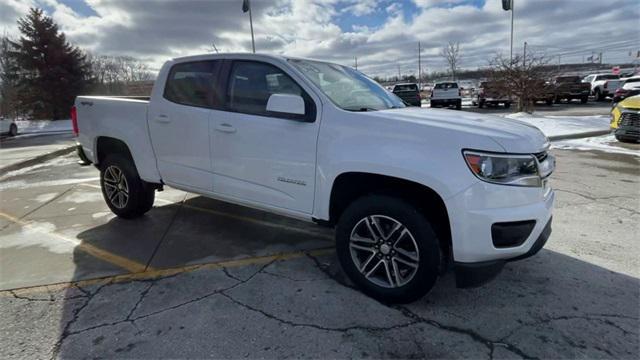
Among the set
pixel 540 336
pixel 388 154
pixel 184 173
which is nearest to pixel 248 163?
pixel 184 173

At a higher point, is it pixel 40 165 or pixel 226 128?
pixel 226 128

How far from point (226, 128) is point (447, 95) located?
22912 millimetres

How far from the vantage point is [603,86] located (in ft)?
89.2

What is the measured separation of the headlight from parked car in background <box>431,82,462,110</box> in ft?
75.9

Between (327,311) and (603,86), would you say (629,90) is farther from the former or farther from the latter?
(327,311)

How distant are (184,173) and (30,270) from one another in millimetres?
1715

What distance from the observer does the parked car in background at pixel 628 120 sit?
9.92 m

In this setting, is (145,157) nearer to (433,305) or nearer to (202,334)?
(202,334)

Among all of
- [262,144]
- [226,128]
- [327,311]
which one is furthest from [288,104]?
[327,311]

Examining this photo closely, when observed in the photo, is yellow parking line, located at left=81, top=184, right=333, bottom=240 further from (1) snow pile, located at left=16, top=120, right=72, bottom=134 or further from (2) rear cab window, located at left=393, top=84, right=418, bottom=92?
(1) snow pile, located at left=16, top=120, right=72, bottom=134

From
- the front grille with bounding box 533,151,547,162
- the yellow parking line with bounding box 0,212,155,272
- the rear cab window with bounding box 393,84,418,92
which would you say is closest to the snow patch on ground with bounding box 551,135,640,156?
the front grille with bounding box 533,151,547,162

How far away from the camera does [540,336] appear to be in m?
2.69

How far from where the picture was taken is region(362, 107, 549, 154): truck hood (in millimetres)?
2717

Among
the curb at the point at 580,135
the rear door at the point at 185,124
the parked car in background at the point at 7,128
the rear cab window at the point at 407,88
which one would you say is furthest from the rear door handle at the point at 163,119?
the parked car in background at the point at 7,128
